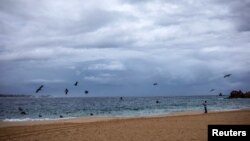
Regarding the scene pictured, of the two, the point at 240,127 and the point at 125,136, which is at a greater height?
the point at 240,127

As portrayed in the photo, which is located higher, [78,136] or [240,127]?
[240,127]

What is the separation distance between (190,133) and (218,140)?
824 centimetres

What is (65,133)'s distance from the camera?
19969 mm

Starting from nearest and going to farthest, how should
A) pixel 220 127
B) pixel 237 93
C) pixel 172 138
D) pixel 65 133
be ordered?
pixel 220 127 → pixel 172 138 → pixel 65 133 → pixel 237 93

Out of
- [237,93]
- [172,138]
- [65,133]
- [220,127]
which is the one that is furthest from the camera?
[237,93]

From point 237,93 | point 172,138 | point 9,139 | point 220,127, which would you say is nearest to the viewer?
point 220,127

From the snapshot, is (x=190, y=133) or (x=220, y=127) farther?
(x=190, y=133)

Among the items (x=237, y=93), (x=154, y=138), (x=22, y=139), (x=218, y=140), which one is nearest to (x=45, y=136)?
(x=22, y=139)

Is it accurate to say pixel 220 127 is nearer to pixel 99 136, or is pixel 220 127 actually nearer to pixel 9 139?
pixel 99 136

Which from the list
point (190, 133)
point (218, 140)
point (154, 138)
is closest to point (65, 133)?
point (154, 138)

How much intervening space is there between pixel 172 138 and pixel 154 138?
1041 millimetres

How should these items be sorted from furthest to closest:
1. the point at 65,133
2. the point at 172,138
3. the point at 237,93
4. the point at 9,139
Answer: the point at 237,93
the point at 65,133
the point at 9,139
the point at 172,138

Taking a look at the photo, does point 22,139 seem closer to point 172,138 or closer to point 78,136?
point 78,136

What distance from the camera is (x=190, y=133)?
18641 mm
